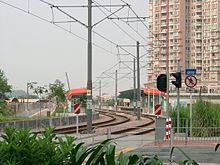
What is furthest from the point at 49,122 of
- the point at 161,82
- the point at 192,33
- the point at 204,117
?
the point at 192,33

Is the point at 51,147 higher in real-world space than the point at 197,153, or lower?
higher

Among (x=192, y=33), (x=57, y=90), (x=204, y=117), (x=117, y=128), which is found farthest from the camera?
(x=192, y=33)

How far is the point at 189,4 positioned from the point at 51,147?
14291 cm

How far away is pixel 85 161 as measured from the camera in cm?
517

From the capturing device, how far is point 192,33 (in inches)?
5645

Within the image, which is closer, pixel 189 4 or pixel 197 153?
pixel 197 153

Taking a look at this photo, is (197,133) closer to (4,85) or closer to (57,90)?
(57,90)

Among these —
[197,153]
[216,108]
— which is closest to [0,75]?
[216,108]

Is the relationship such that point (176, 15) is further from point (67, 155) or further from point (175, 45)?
point (67, 155)

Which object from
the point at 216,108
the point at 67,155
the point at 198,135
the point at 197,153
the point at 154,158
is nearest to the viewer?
the point at 154,158

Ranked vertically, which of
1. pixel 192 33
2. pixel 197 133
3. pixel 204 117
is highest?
pixel 192 33

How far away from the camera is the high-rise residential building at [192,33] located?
138 metres

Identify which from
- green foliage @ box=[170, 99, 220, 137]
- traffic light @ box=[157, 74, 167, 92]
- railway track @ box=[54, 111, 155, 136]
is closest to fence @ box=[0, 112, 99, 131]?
railway track @ box=[54, 111, 155, 136]

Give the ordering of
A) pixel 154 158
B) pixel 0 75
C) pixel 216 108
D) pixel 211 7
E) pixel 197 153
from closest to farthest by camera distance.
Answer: pixel 154 158, pixel 197 153, pixel 216 108, pixel 0 75, pixel 211 7
